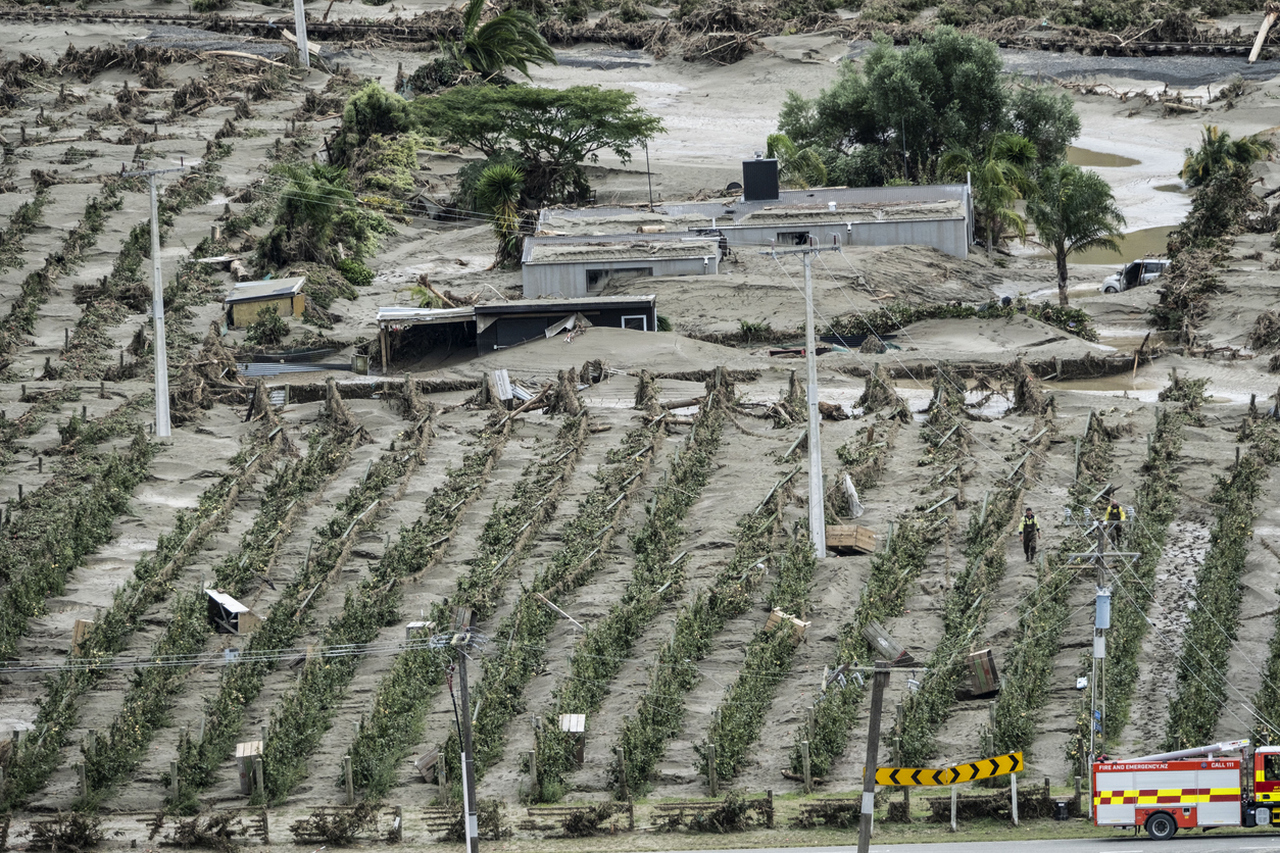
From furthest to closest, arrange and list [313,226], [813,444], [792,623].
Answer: [313,226] → [813,444] → [792,623]

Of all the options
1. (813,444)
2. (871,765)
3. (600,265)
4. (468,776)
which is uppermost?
(871,765)

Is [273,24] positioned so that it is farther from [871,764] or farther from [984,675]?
[871,764]

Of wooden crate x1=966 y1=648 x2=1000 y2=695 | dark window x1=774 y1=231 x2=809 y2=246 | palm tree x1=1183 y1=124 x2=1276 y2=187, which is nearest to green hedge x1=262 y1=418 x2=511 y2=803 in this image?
wooden crate x1=966 y1=648 x2=1000 y2=695

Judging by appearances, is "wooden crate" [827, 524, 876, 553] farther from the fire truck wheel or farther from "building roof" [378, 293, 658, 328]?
"building roof" [378, 293, 658, 328]

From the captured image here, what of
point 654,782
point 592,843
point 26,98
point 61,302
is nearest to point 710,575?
point 654,782

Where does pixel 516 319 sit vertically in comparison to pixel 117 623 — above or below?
below

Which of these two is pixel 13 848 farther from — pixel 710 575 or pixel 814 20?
pixel 814 20

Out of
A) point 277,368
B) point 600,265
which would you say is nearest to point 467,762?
point 277,368
